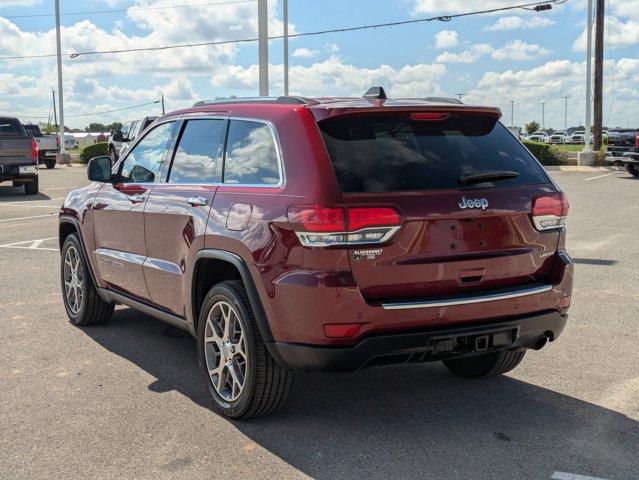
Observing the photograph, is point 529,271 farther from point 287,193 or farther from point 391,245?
point 287,193

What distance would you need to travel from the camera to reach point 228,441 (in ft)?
13.5

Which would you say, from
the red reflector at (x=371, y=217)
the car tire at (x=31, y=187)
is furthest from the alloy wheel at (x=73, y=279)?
the car tire at (x=31, y=187)

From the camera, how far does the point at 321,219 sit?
150 inches

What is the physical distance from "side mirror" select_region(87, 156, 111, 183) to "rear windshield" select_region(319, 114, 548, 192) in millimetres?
2514

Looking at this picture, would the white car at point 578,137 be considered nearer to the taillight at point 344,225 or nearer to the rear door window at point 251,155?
the rear door window at point 251,155

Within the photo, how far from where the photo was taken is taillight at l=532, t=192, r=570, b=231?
4309 mm

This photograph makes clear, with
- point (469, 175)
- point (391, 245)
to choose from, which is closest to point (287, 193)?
point (391, 245)

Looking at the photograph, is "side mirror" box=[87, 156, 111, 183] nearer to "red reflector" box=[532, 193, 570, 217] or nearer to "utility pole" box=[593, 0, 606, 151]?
"red reflector" box=[532, 193, 570, 217]

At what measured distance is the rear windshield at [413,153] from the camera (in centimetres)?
397

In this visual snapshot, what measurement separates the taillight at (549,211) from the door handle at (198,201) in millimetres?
1885

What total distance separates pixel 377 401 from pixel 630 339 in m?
2.44

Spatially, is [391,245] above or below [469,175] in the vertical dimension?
below

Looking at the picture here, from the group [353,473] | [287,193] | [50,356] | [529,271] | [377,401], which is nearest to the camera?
[353,473]

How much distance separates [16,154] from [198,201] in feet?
55.8
